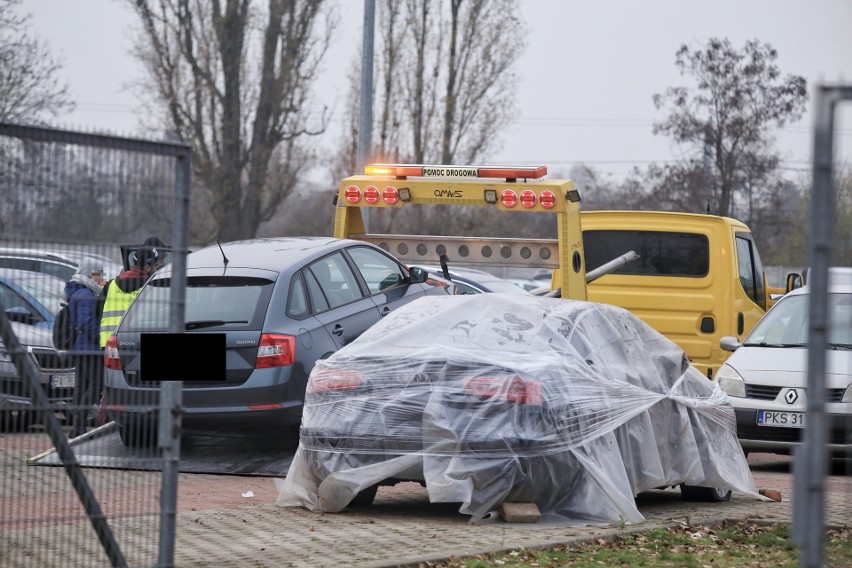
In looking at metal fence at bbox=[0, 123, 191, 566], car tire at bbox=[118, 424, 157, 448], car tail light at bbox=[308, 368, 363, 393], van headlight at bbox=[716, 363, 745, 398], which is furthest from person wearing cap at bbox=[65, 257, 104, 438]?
van headlight at bbox=[716, 363, 745, 398]

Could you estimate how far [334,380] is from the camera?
8.03 metres

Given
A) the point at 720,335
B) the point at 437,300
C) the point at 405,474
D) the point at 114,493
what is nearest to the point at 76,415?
the point at 114,493

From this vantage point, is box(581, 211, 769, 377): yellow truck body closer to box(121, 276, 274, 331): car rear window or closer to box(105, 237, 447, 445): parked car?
box(105, 237, 447, 445): parked car

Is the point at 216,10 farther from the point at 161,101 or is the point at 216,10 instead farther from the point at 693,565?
the point at 693,565

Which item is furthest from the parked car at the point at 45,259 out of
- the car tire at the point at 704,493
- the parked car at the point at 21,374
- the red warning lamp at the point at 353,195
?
the red warning lamp at the point at 353,195

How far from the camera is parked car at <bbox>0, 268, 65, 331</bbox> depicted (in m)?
5.38

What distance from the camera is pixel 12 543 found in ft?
17.7

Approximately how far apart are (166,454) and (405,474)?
2783 millimetres

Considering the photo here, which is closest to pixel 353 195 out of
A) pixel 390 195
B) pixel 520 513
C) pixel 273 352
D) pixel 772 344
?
pixel 390 195

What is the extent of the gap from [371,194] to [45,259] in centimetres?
771

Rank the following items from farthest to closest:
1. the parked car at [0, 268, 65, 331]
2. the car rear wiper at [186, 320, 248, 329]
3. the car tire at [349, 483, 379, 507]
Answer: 1. the car rear wiper at [186, 320, 248, 329]
2. the car tire at [349, 483, 379, 507]
3. the parked car at [0, 268, 65, 331]

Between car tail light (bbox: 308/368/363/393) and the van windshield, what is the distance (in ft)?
22.3

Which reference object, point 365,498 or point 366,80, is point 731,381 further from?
point 366,80

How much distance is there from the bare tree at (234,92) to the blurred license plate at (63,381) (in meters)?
30.6
